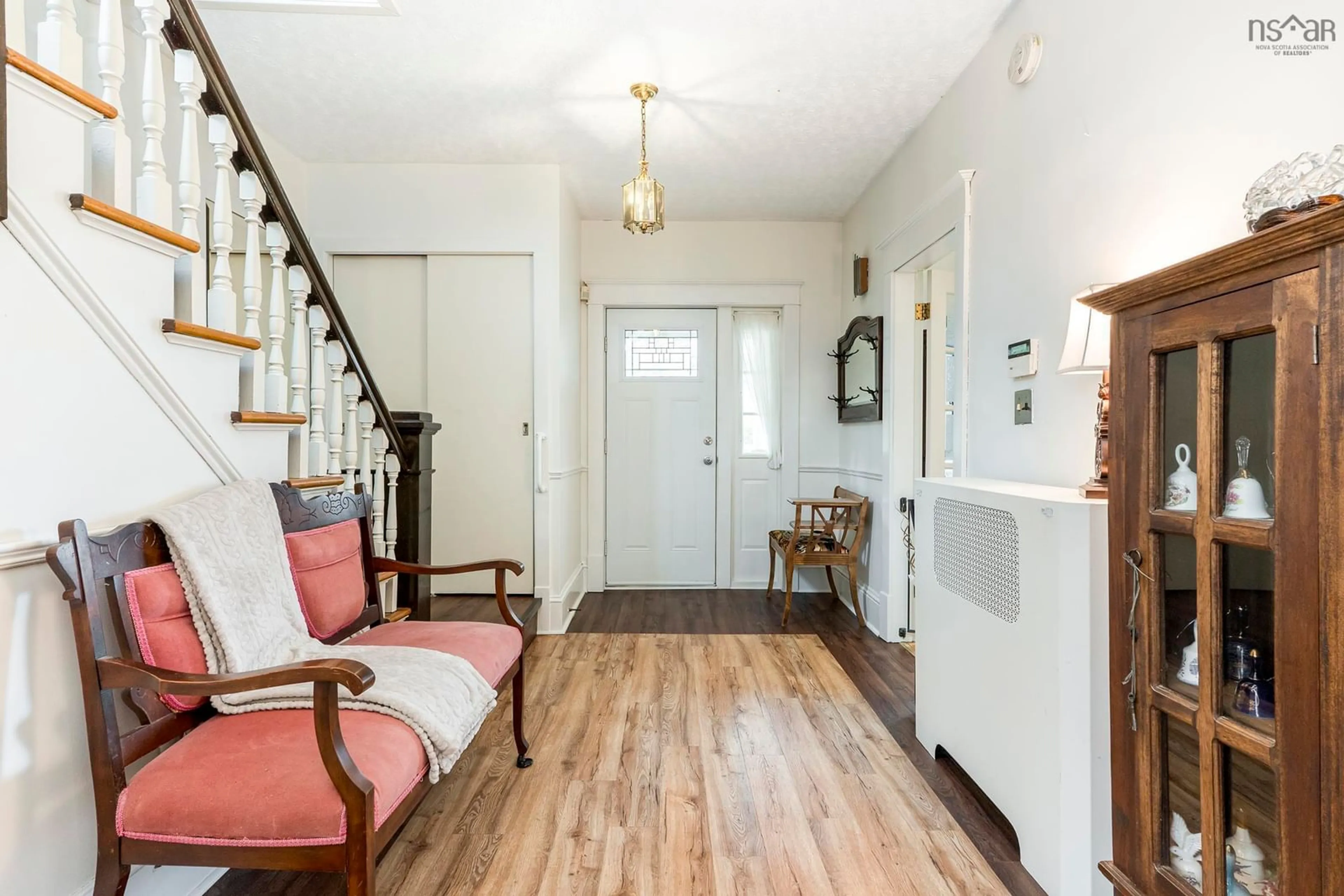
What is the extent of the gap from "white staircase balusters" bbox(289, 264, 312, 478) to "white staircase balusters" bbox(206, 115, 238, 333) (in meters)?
0.29

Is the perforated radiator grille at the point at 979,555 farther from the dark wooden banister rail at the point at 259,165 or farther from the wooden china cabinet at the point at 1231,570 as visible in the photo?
the dark wooden banister rail at the point at 259,165

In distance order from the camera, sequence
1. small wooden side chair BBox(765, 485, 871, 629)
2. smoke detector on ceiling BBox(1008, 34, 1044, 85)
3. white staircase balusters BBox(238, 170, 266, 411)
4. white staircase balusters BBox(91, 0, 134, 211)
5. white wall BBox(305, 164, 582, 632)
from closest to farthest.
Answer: white staircase balusters BBox(91, 0, 134, 211) < white staircase balusters BBox(238, 170, 266, 411) < smoke detector on ceiling BBox(1008, 34, 1044, 85) < white wall BBox(305, 164, 582, 632) < small wooden side chair BBox(765, 485, 871, 629)

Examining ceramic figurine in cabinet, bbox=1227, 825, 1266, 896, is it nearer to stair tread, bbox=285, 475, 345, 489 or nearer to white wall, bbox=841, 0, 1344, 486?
white wall, bbox=841, 0, 1344, 486

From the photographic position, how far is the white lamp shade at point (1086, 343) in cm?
→ 159

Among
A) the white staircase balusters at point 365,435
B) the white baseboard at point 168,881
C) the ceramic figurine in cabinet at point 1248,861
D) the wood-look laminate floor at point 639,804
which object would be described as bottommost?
the wood-look laminate floor at point 639,804

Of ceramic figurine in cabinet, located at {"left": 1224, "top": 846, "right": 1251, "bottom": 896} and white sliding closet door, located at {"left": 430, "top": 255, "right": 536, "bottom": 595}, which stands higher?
white sliding closet door, located at {"left": 430, "top": 255, "right": 536, "bottom": 595}

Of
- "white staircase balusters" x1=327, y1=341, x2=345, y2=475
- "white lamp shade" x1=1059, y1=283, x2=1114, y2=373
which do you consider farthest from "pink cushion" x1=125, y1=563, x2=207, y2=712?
"white lamp shade" x1=1059, y1=283, x2=1114, y2=373

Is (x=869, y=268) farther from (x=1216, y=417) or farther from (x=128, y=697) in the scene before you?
(x=128, y=697)

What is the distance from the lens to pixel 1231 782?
106 centimetres

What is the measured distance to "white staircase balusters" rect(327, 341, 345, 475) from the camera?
7.30 feet

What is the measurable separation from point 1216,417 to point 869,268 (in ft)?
9.82

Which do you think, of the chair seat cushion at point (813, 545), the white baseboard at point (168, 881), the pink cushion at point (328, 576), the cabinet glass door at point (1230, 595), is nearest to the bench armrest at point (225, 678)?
the white baseboard at point (168, 881)

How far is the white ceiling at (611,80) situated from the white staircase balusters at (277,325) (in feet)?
3.23

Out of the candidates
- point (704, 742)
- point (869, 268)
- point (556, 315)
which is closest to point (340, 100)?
point (556, 315)
